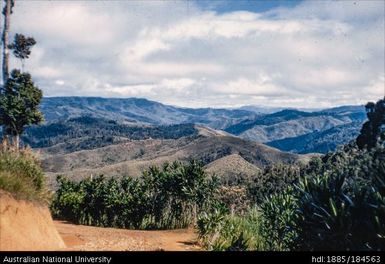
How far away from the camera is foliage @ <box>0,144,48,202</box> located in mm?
13422

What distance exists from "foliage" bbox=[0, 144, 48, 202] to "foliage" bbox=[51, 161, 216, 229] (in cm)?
1383

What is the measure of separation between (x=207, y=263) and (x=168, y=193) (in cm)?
2071

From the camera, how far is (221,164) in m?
171

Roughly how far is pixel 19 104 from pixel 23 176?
10624 mm

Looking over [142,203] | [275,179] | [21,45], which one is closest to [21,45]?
[21,45]

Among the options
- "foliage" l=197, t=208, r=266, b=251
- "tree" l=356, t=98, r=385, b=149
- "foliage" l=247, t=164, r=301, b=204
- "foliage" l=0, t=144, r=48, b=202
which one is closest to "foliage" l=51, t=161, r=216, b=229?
"foliage" l=197, t=208, r=266, b=251

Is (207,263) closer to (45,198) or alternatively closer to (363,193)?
(363,193)

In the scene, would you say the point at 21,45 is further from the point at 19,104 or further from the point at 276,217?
the point at 276,217

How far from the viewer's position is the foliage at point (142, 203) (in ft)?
96.4

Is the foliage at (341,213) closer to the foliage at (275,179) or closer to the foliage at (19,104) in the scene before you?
the foliage at (19,104)

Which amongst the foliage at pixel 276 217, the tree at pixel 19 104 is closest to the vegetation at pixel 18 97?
the tree at pixel 19 104

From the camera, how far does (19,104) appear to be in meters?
24.2

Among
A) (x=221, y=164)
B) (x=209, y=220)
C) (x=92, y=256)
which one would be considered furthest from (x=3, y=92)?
(x=221, y=164)

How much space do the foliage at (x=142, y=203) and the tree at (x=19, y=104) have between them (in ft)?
23.0
